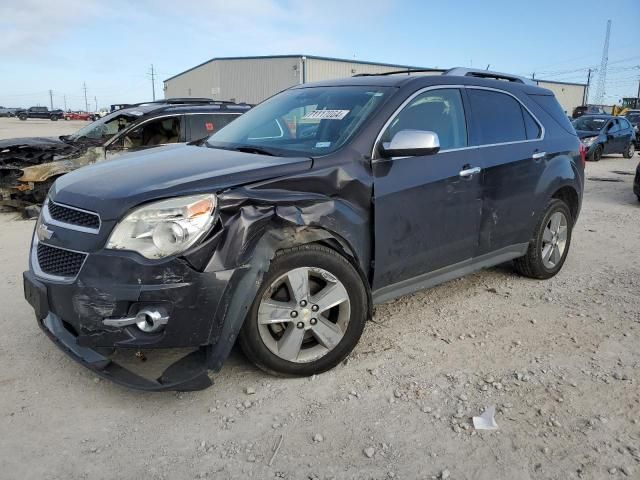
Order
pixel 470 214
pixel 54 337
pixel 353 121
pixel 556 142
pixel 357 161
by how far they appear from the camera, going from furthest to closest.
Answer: pixel 556 142 < pixel 470 214 < pixel 353 121 < pixel 357 161 < pixel 54 337

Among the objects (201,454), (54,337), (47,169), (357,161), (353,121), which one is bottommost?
(201,454)

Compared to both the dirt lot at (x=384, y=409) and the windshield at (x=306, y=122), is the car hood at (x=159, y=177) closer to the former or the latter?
the windshield at (x=306, y=122)

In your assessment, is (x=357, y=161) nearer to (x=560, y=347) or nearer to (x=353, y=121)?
(x=353, y=121)

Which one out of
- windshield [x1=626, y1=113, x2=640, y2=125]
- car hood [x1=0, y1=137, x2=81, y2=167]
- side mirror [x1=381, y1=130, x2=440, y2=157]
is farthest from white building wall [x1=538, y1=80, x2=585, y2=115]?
side mirror [x1=381, y1=130, x2=440, y2=157]

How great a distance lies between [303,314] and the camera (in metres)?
3.01

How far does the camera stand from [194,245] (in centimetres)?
262

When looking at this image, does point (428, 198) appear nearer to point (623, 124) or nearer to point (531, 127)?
point (531, 127)

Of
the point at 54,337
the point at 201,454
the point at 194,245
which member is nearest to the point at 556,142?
the point at 194,245

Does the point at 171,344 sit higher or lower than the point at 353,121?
lower

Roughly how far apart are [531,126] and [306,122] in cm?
209

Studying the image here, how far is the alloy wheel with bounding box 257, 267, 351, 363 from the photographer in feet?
9.62

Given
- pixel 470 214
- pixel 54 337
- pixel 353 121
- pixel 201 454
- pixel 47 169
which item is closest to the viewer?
pixel 201 454

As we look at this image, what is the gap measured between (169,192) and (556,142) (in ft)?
11.8

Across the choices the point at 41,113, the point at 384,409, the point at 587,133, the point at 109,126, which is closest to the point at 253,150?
the point at 384,409
